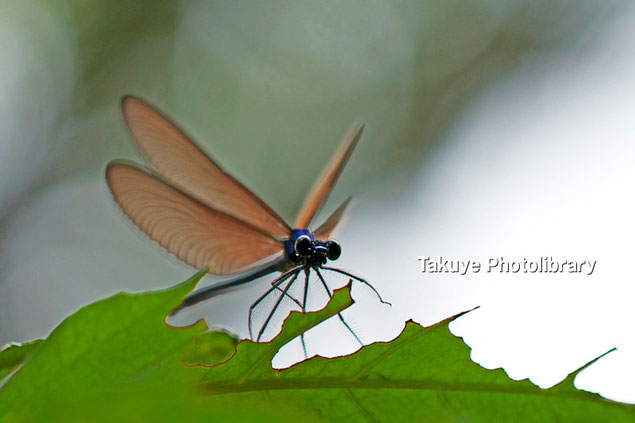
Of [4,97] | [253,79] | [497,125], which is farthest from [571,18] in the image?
[4,97]

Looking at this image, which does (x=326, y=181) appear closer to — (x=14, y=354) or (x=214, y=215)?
(x=214, y=215)

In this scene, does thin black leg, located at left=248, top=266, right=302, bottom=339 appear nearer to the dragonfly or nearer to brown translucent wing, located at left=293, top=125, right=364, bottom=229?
the dragonfly

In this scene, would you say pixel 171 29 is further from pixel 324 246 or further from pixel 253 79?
pixel 324 246

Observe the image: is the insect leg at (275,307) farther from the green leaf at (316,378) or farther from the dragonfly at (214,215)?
the green leaf at (316,378)

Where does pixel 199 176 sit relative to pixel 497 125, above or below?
below

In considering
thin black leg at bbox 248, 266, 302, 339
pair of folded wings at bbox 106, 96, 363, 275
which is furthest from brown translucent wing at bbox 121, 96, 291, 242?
thin black leg at bbox 248, 266, 302, 339

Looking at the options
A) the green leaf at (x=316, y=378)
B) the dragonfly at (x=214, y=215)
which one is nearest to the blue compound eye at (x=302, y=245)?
the dragonfly at (x=214, y=215)

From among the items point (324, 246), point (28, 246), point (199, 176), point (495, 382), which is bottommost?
point (495, 382)
